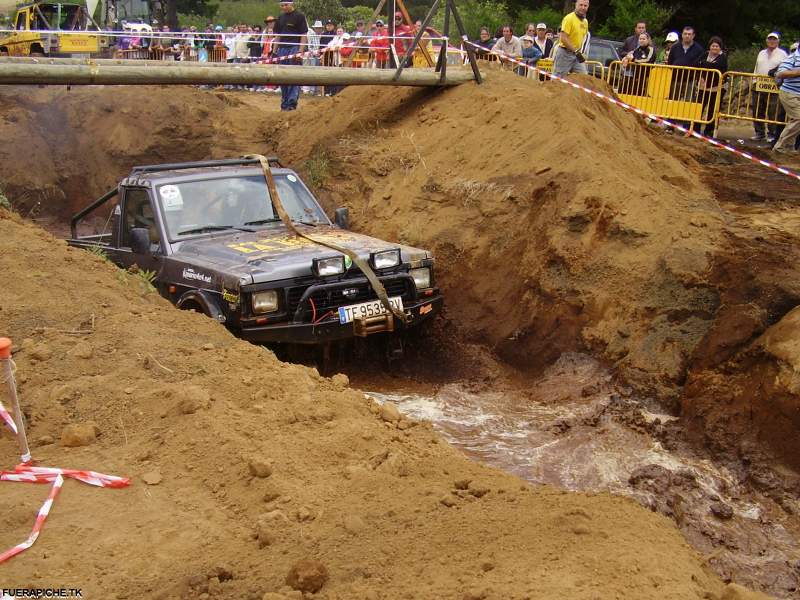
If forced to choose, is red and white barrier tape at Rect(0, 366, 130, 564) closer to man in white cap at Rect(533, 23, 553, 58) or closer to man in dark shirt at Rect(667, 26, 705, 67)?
man in dark shirt at Rect(667, 26, 705, 67)

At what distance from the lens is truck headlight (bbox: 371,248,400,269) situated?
7.80 metres

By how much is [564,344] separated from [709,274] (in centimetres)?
155

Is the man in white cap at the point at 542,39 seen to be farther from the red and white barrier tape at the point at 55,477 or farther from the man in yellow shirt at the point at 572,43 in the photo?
the red and white barrier tape at the point at 55,477

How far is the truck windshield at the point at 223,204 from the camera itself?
8.38 meters

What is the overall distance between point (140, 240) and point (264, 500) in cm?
443

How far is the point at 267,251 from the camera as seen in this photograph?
25.6 feet

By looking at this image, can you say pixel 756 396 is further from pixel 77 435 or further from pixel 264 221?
pixel 77 435

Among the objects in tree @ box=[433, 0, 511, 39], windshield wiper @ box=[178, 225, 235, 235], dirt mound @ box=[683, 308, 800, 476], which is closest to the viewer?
dirt mound @ box=[683, 308, 800, 476]

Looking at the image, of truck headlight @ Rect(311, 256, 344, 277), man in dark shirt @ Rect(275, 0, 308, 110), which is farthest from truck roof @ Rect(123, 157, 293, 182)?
man in dark shirt @ Rect(275, 0, 308, 110)

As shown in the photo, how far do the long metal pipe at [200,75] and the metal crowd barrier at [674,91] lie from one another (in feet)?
13.2

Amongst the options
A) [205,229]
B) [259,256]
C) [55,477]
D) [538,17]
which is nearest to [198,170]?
[205,229]

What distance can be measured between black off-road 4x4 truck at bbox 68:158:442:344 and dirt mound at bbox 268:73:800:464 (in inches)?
59.1

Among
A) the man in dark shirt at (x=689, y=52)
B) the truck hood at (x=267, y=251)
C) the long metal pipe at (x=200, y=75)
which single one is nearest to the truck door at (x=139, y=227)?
the truck hood at (x=267, y=251)

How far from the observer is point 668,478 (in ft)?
21.0
